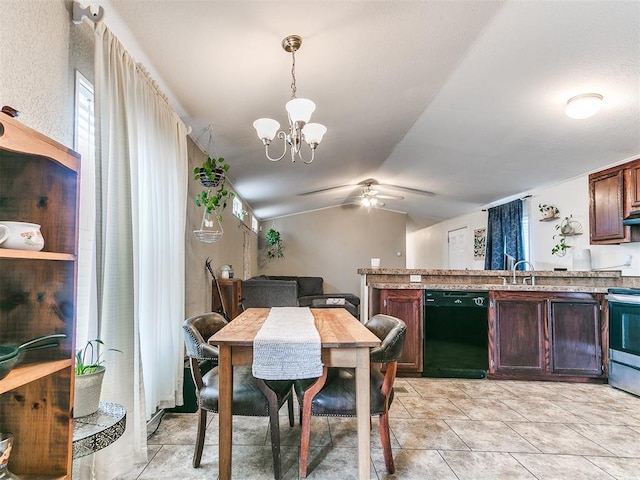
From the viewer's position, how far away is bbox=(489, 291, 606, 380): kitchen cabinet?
343 cm

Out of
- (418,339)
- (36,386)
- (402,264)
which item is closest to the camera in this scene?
(36,386)

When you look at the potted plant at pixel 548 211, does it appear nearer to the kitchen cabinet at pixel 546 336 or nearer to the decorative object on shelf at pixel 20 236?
the kitchen cabinet at pixel 546 336

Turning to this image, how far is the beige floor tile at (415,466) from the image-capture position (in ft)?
6.00

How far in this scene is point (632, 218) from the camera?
10.7 feet

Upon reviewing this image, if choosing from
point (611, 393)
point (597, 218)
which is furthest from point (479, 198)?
point (611, 393)

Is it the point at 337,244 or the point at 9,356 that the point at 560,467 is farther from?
the point at 337,244

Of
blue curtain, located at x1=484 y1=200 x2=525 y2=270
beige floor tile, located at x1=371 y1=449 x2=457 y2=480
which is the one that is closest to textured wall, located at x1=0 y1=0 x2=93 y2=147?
beige floor tile, located at x1=371 y1=449 x2=457 y2=480

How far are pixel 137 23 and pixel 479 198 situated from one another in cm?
609

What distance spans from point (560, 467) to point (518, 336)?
1.72 meters

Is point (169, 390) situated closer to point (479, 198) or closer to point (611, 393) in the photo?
point (611, 393)

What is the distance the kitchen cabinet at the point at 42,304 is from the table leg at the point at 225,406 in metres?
0.63

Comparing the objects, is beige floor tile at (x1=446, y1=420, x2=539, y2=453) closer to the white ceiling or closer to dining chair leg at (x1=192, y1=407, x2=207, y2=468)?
dining chair leg at (x1=192, y1=407, x2=207, y2=468)

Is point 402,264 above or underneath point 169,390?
above

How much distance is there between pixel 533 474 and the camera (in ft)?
6.12
